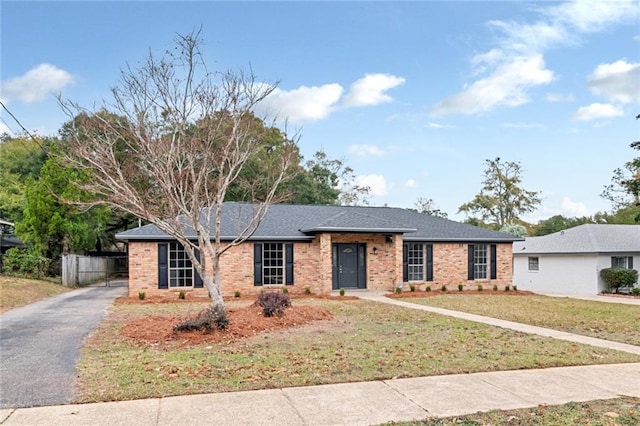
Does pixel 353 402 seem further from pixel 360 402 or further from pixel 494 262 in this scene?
pixel 494 262

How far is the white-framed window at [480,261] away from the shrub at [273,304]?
12708mm

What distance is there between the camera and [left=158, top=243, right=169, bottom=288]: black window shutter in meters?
18.1

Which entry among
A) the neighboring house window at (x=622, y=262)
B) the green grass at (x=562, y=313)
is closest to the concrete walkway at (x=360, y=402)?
the green grass at (x=562, y=313)

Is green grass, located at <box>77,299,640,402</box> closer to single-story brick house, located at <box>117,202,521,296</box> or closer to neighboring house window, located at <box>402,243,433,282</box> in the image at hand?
single-story brick house, located at <box>117,202,521,296</box>

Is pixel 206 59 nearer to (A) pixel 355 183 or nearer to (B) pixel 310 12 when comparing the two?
(B) pixel 310 12

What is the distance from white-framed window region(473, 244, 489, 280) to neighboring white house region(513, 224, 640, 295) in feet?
16.7

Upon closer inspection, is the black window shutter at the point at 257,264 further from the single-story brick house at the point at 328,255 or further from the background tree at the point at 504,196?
the background tree at the point at 504,196

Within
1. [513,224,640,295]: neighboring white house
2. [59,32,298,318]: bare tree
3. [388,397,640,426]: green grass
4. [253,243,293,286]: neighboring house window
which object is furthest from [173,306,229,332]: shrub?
[513,224,640,295]: neighboring white house

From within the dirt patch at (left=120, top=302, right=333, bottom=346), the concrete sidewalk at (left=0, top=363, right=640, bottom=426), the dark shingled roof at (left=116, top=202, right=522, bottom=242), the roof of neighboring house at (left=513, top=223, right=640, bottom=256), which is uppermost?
the dark shingled roof at (left=116, top=202, right=522, bottom=242)

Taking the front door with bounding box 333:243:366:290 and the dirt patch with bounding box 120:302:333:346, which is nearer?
the dirt patch with bounding box 120:302:333:346

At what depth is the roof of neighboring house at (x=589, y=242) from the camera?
23944mm

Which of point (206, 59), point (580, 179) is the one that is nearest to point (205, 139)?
point (206, 59)

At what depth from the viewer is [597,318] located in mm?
12984

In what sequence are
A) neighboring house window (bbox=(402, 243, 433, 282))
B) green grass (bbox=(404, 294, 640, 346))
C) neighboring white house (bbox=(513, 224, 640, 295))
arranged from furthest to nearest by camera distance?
neighboring white house (bbox=(513, 224, 640, 295)) < neighboring house window (bbox=(402, 243, 433, 282)) < green grass (bbox=(404, 294, 640, 346))
